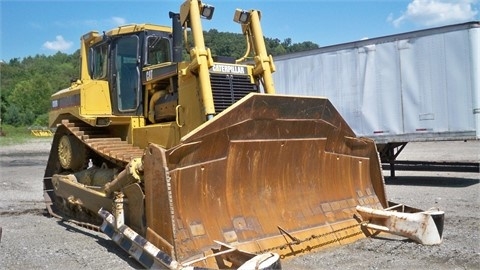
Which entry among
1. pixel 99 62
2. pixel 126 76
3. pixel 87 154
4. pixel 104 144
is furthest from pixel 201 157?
pixel 99 62

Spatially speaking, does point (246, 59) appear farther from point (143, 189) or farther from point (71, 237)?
point (71, 237)

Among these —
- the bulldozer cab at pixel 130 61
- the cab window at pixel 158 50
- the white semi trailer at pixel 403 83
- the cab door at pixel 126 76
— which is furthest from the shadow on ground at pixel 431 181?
the cab door at pixel 126 76

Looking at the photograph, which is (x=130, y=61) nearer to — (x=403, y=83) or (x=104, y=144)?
(x=104, y=144)

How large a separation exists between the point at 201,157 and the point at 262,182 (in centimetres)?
94

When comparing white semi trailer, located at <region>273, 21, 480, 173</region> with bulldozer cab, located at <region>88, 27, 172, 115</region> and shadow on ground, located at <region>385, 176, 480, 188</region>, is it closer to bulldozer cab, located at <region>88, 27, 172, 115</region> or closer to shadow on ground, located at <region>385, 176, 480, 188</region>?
shadow on ground, located at <region>385, 176, 480, 188</region>

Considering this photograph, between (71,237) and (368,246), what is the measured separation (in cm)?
377

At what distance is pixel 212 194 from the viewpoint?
5.33m

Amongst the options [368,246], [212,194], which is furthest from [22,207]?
[368,246]

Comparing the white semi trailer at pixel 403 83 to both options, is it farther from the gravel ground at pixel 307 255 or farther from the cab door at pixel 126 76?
the cab door at pixel 126 76

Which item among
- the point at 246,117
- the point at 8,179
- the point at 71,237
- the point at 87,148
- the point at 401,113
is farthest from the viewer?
the point at 8,179

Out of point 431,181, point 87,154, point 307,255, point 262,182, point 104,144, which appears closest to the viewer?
point 307,255

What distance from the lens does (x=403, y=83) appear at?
39.8ft

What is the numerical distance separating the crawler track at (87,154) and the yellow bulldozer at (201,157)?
0.10 feet

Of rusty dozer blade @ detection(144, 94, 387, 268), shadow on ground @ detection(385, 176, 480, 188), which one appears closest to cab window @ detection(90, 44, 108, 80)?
rusty dozer blade @ detection(144, 94, 387, 268)
